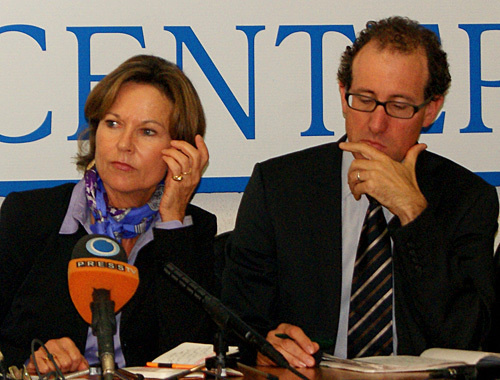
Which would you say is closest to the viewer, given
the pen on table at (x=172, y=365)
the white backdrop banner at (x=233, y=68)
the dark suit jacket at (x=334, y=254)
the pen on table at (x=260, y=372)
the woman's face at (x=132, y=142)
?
the pen on table at (x=260, y=372)

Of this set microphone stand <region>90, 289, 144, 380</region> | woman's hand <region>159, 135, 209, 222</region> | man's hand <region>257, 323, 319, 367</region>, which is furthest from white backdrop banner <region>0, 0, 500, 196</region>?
microphone stand <region>90, 289, 144, 380</region>

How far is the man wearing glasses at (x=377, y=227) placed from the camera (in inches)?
88.2

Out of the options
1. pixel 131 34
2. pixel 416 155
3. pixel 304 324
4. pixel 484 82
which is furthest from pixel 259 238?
pixel 484 82

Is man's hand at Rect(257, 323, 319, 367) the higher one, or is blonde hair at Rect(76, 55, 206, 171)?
blonde hair at Rect(76, 55, 206, 171)

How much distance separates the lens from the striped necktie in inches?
90.4

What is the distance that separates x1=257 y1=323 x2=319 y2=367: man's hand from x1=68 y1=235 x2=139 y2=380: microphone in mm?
567

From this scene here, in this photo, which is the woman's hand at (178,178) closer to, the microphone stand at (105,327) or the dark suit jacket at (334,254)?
Result: the dark suit jacket at (334,254)

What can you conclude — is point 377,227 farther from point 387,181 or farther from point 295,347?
point 295,347

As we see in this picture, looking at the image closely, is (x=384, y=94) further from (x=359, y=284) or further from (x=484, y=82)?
(x=484, y=82)

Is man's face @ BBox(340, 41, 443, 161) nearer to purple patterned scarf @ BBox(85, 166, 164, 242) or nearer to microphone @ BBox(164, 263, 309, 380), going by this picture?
purple patterned scarf @ BBox(85, 166, 164, 242)

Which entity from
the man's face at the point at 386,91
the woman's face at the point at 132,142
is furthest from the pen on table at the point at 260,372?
the woman's face at the point at 132,142

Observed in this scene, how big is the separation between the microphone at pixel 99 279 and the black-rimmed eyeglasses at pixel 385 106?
1.11 meters

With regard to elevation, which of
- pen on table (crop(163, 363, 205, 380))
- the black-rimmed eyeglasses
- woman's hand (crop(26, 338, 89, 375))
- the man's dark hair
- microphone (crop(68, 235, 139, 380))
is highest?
the man's dark hair

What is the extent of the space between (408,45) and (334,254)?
0.73 meters
